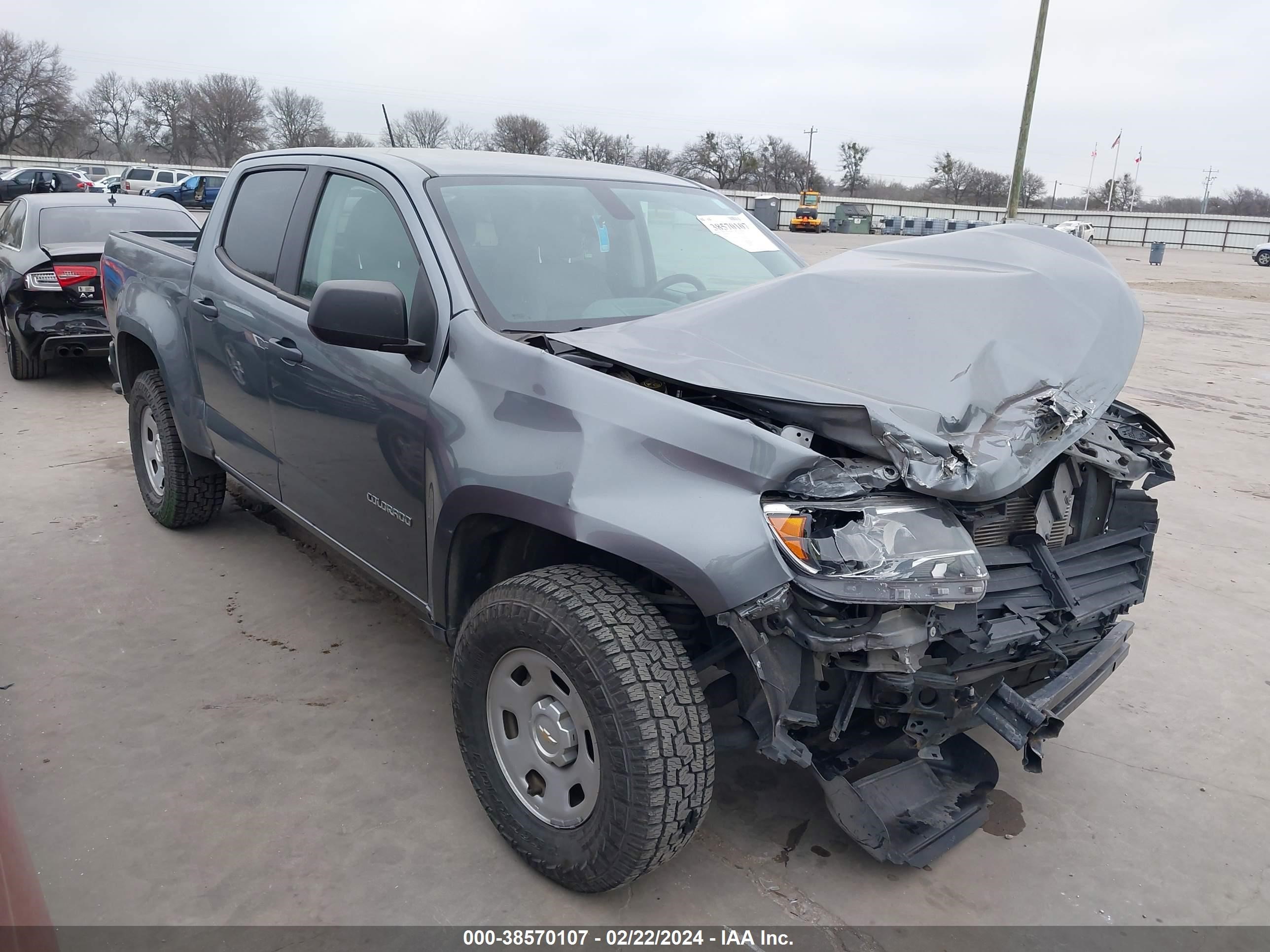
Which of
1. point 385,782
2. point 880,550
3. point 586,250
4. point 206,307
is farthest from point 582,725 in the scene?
point 206,307

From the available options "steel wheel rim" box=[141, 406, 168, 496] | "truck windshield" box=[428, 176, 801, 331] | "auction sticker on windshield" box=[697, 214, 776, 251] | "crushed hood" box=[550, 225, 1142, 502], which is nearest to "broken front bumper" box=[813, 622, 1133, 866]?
"crushed hood" box=[550, 225, 1142, 502]

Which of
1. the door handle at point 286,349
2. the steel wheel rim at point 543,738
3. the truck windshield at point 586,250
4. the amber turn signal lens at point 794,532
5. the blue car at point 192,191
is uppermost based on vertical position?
the blue car at point 192,191

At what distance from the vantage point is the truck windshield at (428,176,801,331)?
9.56 feet

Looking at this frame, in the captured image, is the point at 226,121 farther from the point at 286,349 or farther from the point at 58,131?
the point at 286,349

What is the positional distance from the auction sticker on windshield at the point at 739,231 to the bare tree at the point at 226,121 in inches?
3262

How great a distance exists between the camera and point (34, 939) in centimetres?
121

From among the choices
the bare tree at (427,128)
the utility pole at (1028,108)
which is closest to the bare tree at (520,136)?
the bare tree at (427,128)

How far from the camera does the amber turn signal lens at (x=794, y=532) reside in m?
2.03

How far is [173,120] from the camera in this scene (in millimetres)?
77188

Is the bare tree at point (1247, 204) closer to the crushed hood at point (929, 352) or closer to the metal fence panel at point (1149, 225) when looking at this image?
the metal fence panel at point (1149, 225)

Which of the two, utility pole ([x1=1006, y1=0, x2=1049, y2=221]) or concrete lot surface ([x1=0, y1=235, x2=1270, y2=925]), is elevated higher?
utility pole ([x1=1006, y1=0, x2=1049, y2=221])

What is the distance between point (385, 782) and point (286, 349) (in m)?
1.59

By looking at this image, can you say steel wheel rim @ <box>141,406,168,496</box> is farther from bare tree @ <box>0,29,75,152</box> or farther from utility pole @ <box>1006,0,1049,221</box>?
bare tree @ <box>0,29,75,152</box>

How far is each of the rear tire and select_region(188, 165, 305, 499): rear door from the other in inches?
229
